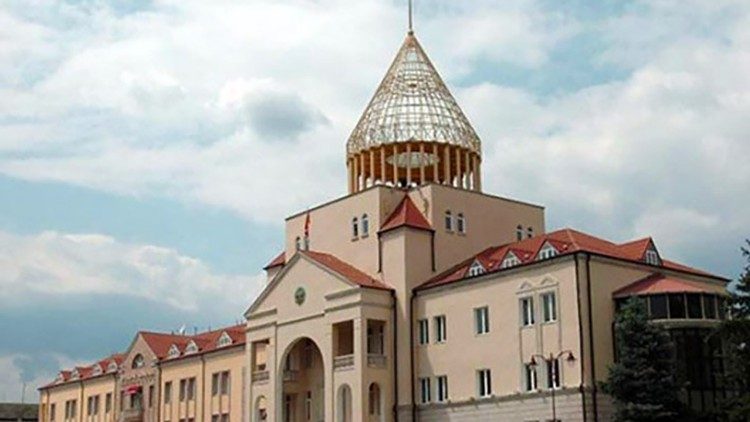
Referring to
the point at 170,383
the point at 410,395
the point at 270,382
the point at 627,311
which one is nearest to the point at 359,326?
the point at 410,395

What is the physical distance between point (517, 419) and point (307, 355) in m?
17.0

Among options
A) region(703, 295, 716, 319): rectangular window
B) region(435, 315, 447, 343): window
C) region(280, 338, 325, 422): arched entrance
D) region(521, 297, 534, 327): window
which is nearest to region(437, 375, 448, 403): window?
region(435, 315, 447, 343): window

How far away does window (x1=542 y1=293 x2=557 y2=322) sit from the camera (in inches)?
2099

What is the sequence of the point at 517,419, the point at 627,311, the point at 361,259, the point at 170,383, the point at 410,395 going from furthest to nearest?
the point at 170,383
the point at 361,259
the point at 410,395
the point at 517,419
the point at 627,311

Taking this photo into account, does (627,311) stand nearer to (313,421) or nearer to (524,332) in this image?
(524,332)

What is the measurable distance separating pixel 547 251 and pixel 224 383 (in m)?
29.6

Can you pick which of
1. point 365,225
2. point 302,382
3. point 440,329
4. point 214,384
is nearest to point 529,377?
point 440,329

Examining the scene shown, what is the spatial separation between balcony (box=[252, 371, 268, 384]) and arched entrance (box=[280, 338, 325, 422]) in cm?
129

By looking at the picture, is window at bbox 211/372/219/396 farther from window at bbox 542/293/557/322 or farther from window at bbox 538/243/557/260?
window at bbox 542/293/557/322

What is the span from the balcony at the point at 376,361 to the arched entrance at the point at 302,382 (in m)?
5.99

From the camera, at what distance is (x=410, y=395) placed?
196 ft

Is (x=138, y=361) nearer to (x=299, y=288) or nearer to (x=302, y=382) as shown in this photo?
(x=302, y=382)

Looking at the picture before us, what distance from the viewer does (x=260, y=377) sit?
220 feet

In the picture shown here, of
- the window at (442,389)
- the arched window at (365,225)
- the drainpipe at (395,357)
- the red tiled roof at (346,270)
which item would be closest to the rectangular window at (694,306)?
the window at (442,389)
